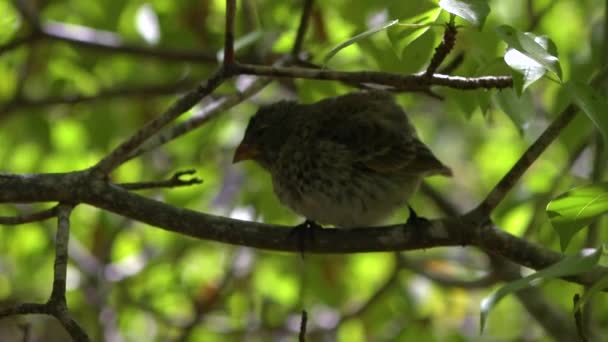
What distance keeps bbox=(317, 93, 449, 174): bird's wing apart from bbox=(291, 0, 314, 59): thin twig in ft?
1.17

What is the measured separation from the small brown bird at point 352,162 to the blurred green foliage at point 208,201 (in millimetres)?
225

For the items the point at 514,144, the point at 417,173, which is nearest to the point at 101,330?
the point at 417,173

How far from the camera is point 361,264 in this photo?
19.0 ft

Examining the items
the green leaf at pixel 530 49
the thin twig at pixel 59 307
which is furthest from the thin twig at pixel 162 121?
the green leaf at pixel 530 49

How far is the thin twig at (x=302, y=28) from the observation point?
149 inches

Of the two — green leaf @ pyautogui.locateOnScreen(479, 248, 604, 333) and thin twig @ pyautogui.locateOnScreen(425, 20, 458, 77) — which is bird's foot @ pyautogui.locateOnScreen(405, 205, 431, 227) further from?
green leaf @ pyautogui.locateOnScreen(479, 248, 604, 333)

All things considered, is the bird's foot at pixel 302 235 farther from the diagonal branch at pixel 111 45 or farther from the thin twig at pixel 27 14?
the thin twig at pixel 27 14

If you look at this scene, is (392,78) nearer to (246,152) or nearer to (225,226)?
(225,226)

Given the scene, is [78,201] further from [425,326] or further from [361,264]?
[361,264]

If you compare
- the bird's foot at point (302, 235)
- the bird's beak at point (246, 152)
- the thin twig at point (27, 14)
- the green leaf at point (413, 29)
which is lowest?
the bird's foot at point (302, 235)

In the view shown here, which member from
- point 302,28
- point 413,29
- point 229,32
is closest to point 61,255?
point 229,32

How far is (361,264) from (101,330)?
1664 mm

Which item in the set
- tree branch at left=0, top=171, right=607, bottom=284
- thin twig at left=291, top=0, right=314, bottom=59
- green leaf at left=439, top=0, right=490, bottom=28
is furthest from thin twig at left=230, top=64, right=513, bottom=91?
thin twig at left=291, top=0, right=314, bottom=59

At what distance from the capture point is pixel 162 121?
3.06 metres
